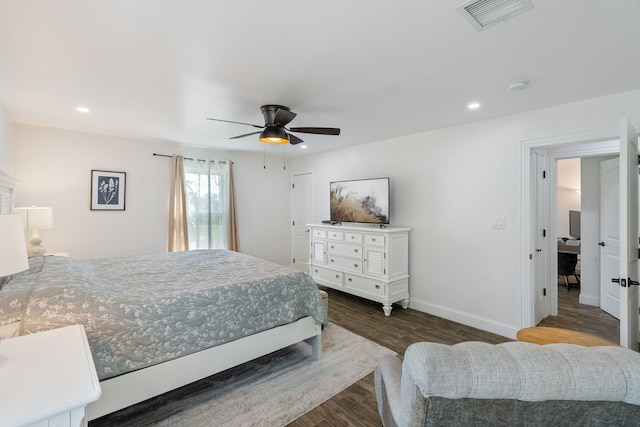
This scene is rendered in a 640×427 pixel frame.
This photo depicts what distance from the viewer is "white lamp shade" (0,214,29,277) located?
3.52ft

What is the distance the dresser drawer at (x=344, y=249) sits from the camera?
4.17 metres

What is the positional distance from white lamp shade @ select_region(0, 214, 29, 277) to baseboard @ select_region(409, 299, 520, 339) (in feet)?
12.9

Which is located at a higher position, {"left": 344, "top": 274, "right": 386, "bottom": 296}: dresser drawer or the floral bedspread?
the floral bedspread

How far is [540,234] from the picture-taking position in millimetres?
3414

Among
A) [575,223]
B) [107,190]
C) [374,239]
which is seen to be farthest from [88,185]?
[575,223]

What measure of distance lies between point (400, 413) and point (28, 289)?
214 centimetres

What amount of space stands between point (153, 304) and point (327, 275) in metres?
3.03

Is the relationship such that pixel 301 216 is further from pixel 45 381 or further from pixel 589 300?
pixel 45 381

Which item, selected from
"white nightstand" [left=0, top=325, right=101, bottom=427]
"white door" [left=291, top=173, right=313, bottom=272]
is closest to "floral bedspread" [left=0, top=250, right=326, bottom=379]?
"white nightstand" [left=0, top=325, right=101, bottom=427]

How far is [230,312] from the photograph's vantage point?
7.22 ft

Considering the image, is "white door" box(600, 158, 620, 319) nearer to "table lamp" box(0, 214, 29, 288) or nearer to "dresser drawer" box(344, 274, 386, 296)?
"dresser drawer" box(344, 274, 386, 296)

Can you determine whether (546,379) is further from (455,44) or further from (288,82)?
(288,82)

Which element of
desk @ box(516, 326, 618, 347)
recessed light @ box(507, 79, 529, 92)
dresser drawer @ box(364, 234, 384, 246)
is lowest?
desk @ box(516, 326, 618, 347)

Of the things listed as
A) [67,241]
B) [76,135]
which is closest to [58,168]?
[76,135]
